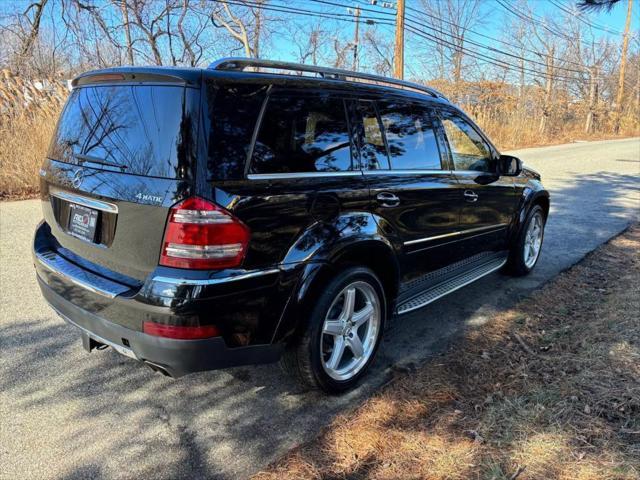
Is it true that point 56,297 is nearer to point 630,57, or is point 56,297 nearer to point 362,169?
point 362,169

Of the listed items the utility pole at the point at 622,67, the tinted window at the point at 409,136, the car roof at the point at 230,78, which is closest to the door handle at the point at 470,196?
the tinted window at the point at 409,136

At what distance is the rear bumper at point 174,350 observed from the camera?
2.37 metres

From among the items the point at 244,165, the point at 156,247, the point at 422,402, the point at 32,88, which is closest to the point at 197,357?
the point at 156,247

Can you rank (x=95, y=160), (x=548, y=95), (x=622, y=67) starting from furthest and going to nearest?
(x=622, y=67) < (x=548, y=95) < (x=95, y=160)

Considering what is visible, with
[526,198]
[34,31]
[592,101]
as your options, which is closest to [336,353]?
[526,198]

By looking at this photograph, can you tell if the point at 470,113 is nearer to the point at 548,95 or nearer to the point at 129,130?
the point at 548,95

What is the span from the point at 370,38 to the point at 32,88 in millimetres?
23125

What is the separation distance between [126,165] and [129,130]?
7.7 inches

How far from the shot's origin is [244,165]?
2447 mm

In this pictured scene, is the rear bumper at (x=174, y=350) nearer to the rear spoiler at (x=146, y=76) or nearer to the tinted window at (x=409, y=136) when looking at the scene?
the rear spoiler at (x=146, y=76)

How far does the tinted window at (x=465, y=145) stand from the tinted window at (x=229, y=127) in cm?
213

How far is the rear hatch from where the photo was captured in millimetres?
2357

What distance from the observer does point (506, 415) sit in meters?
2.77

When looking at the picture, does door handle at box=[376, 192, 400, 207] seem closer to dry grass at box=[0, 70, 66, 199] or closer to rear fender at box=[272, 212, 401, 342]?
rear fender at box=[272, 212, 401, 342]
